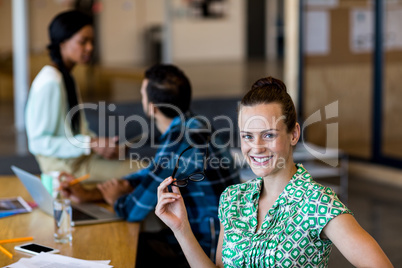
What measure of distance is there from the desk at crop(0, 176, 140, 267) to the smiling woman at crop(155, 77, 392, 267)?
37 centimetres

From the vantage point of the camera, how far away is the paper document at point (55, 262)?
1972mm

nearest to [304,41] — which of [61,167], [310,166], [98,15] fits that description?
[310,166]

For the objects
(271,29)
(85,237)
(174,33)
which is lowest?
(85,237)

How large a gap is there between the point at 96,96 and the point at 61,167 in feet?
17.2

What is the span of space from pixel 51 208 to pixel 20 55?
15.4ft

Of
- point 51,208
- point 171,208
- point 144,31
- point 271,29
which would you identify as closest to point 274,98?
point 171,208

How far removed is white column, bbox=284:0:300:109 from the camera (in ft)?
21.1

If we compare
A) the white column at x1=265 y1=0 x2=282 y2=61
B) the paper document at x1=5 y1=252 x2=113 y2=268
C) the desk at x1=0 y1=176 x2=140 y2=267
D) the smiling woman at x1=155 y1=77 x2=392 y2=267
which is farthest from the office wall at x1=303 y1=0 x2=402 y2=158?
the white column at x1=265 y1=0 x2=282 y2=61

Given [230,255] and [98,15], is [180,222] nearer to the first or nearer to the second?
[230,255]

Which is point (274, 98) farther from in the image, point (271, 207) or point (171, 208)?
point (171, 208)

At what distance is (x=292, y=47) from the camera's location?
651 cm

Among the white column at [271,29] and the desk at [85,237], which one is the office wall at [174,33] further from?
the desk at [85,237]

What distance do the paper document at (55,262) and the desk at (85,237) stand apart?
5 centimetres

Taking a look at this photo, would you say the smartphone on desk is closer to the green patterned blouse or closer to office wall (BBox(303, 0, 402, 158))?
the green patterned blouse
